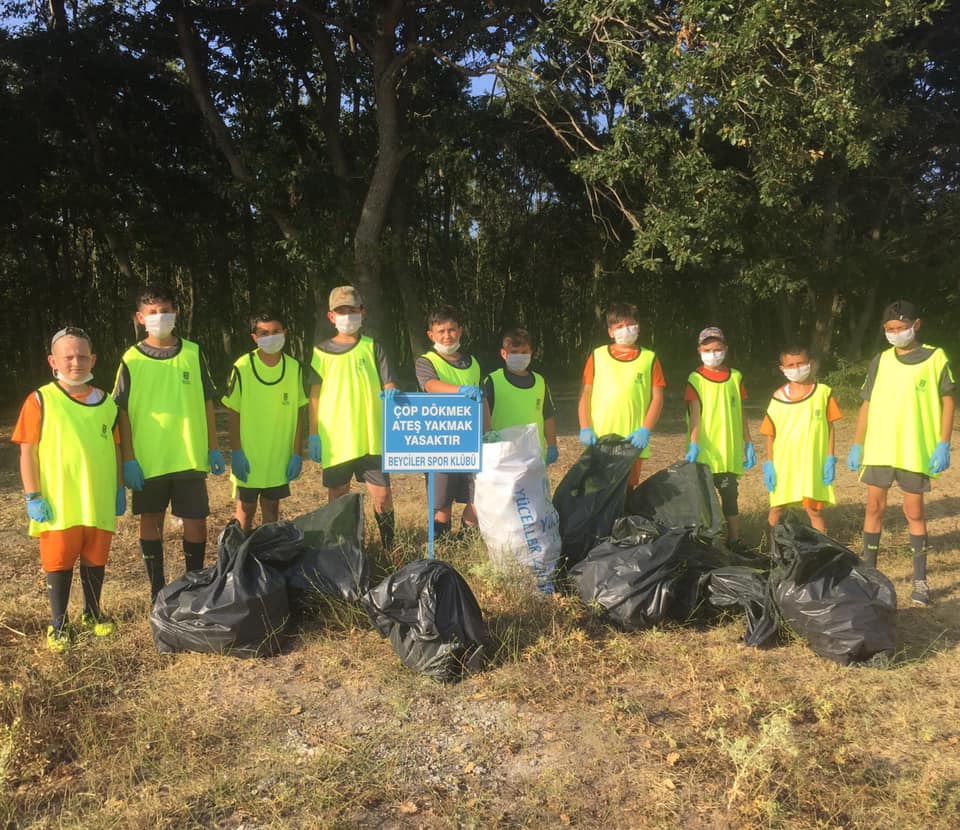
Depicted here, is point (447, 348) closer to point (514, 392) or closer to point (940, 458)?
point (514, 392)

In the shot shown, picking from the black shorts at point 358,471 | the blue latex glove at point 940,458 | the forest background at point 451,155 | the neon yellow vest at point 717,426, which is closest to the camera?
the blue latex glove at point 940,458

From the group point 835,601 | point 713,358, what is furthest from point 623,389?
point 835,601

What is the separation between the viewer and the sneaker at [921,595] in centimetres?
429

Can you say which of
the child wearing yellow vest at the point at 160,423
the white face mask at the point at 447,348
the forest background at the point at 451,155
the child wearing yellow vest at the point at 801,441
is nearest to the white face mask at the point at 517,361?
the white face mask at the point at 447,348

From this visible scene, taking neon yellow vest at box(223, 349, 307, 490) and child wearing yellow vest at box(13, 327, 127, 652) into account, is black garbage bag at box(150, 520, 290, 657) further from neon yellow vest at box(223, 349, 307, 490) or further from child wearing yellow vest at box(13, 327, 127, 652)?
neon yellow vest at box(223, 349, 307, 490)

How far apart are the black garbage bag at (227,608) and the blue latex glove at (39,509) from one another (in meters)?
0.62

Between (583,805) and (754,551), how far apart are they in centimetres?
274

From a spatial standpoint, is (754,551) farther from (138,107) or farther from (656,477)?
(138,107)

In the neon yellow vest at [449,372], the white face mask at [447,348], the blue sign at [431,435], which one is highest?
the white face mask at [447,348]

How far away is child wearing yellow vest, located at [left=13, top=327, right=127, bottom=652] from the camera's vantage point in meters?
3.50

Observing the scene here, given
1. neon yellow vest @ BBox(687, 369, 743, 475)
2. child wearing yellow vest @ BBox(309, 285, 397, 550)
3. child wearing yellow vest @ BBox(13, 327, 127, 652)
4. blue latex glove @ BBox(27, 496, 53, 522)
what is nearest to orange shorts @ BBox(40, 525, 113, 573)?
child wearing yellow vest @ BBox(13, 327, 127, 652)

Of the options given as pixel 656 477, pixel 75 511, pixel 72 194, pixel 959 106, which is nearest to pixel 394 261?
pixel 72 194

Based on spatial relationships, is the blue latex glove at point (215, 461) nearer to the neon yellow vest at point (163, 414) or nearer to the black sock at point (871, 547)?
the neon yellow vest at point (163, 414)

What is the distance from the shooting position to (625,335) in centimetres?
488
